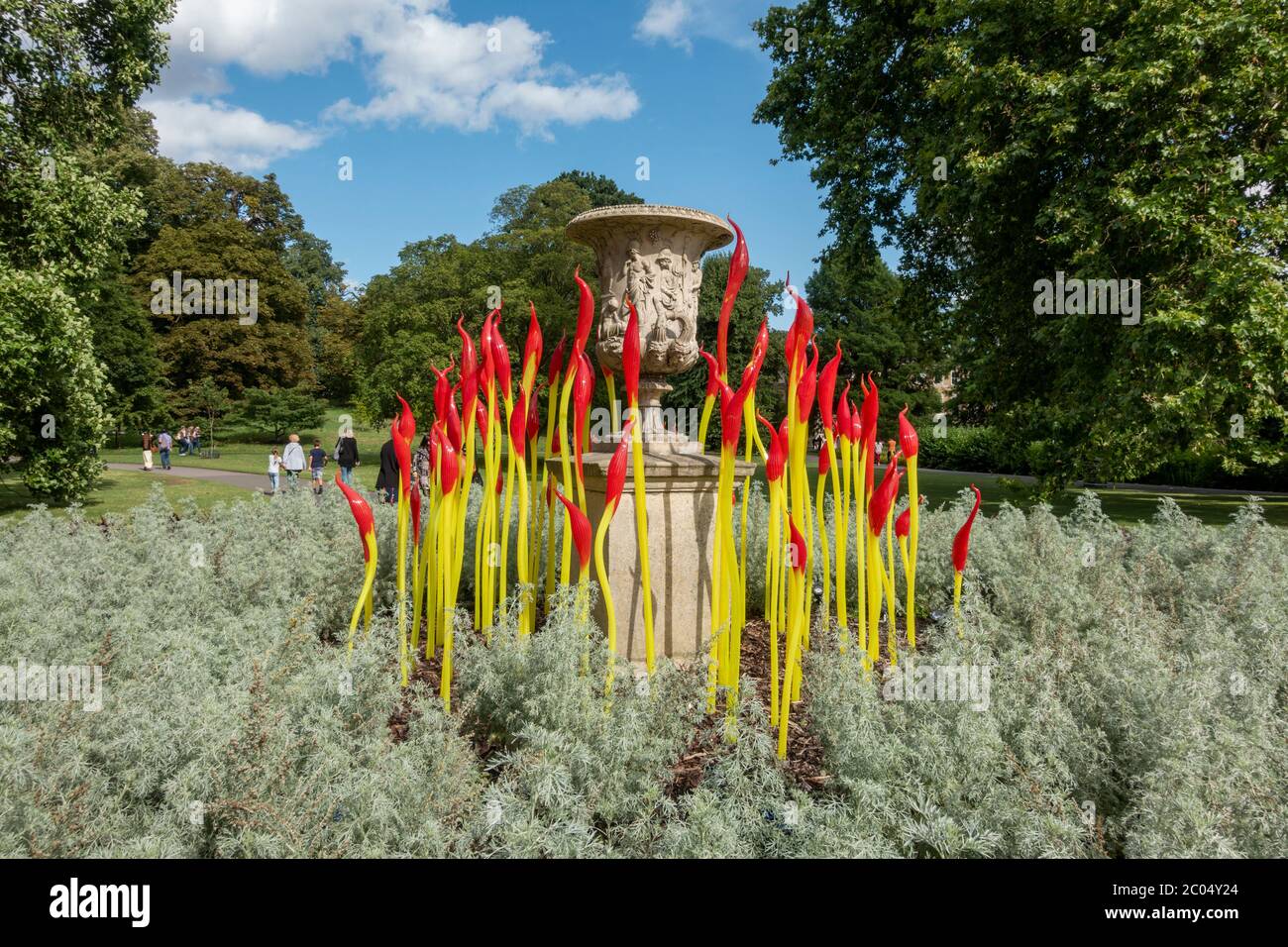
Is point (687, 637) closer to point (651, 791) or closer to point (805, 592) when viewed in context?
point (805, 592)

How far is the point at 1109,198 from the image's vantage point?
9.71m

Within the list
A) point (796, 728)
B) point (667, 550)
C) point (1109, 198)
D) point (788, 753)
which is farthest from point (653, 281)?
point (1109, 198)

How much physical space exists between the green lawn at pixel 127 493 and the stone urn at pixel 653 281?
1183cm

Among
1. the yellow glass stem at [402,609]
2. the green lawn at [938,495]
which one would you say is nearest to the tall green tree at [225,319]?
the green lawn at [938,495]

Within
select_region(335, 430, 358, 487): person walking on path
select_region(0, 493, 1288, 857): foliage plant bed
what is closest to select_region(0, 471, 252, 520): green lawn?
select_region(335, 430, 358, 487): person walking on path

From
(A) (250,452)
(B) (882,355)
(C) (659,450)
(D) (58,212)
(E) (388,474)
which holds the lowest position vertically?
(E) (388,474)

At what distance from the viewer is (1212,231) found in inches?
362

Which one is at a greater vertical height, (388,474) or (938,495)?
(388,474)

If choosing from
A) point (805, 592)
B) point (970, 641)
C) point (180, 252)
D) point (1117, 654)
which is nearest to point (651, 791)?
point (805, 592)

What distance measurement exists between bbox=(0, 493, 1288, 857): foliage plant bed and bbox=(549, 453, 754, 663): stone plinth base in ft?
1.83

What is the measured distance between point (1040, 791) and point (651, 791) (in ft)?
4.57

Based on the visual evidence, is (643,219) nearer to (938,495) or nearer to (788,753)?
(788,753)

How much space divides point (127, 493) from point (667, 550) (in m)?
17.4
